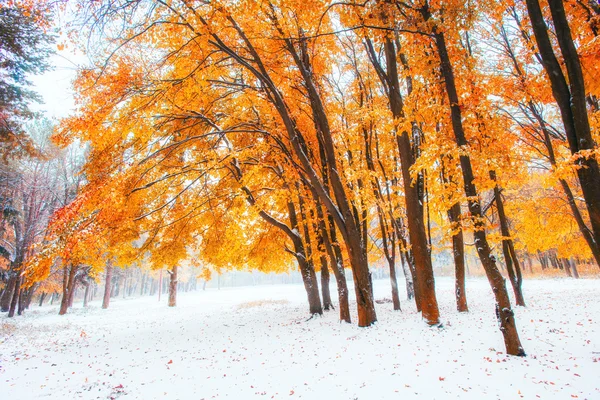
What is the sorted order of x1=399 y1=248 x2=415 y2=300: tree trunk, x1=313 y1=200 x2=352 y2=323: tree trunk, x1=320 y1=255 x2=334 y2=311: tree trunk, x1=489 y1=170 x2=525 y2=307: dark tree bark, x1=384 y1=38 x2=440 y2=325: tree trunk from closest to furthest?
x1=384 y1=38 x2=440 y2=325: tree trunk < x1=313 y1=200 x2=352 y2=323: tree trunk < x1=489 y1=170 x2=525 y2=307: dark tree bark < x1=320 y1=255 x2=334 y2=311: tree trunk < x1=399 y1=248 x2=415 y2=300: tree trunk

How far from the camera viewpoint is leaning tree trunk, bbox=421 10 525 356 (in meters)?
4.75

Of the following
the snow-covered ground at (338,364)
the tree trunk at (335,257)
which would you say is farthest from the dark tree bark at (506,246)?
the tree trunk at (335,257)

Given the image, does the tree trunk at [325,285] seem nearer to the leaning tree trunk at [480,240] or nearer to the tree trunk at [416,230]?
the tree trunk at [416,230]

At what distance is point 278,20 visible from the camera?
21.8 feet

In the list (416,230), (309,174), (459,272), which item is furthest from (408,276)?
Answer: (309,174)

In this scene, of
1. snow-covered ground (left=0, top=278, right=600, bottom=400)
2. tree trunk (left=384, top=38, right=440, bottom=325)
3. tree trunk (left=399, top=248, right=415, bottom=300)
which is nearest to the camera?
snow-covered ground (left=0, top=278, right=600, bottom=400)

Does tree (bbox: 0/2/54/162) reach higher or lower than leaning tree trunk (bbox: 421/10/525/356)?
higher

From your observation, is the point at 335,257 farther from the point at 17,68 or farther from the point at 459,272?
the point at 17,68

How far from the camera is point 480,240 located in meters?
5.10

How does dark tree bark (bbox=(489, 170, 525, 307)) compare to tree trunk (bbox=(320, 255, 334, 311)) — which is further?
tree trunk (bbox=(320, 255, 334, 311))

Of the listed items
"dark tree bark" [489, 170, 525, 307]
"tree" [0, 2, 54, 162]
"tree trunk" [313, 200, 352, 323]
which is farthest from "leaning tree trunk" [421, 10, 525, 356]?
"tree" [0, 2, 54, 162]

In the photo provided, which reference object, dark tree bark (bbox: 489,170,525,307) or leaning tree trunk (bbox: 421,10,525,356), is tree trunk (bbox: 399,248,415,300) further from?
leaning tree trunk (bbox: 421,10,525,356)

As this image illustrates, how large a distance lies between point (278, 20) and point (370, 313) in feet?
25.9

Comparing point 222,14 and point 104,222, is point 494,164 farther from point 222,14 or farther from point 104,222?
point 104,222
